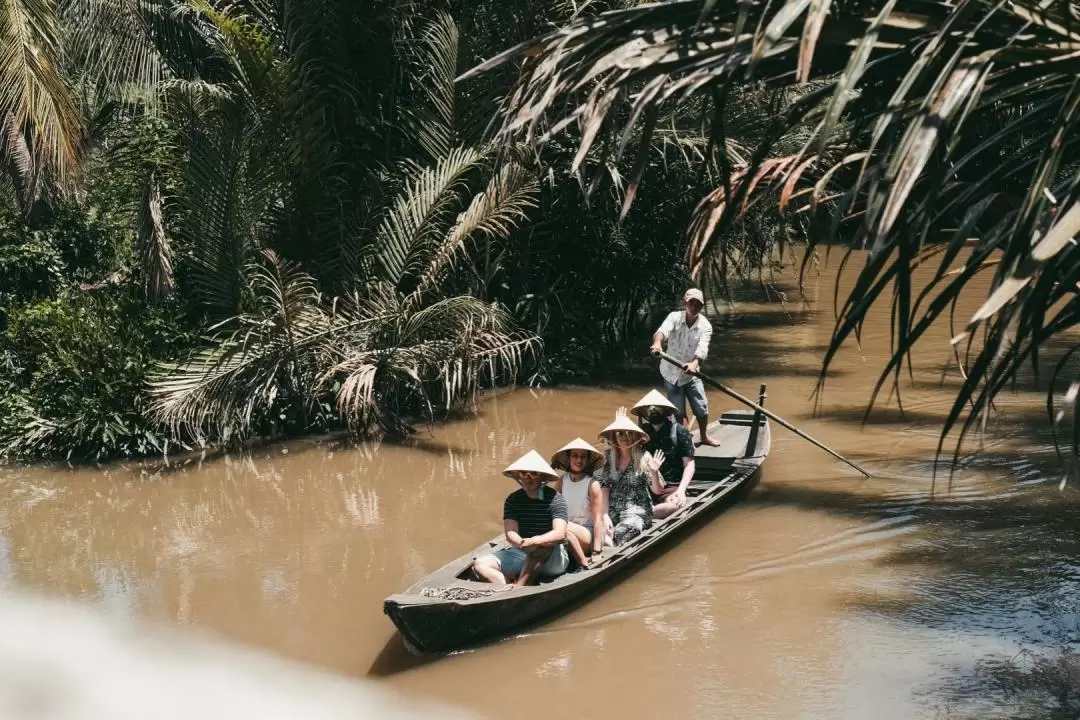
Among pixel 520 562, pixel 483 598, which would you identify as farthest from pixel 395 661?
pixel 520 562

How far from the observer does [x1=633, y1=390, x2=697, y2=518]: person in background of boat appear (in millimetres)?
10195

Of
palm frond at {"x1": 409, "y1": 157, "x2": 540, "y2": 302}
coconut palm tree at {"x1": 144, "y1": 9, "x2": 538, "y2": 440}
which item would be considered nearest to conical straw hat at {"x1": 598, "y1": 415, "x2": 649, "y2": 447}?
coconut palm tree at {"x1": 144, "y1": 9, "x2": 538, "y2": 440}

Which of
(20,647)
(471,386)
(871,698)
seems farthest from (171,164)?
(871,698)

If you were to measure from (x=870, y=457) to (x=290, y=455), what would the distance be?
19.9ft

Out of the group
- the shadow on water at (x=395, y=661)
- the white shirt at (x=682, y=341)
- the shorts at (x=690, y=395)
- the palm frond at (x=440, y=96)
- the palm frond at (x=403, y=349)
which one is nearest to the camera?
the shadow on water at (x=395, y=661)

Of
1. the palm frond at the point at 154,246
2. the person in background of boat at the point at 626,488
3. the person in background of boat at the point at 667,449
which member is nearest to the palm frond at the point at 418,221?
the palm frond at the point at 154,246

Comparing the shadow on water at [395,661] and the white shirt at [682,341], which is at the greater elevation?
the white shirt at [682,341]

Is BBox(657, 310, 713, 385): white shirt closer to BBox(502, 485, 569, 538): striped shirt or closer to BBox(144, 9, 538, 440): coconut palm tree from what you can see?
BBox(144, 9, 538, 440): coconut palm tree

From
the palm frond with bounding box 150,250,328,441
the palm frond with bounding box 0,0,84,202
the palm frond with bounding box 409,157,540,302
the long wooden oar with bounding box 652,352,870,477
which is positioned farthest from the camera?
the palm frond with bounding box 409,157,540,302

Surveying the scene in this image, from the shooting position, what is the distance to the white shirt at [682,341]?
11.9m

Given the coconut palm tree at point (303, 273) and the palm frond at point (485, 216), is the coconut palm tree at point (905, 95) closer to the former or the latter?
the coconut palm tree at point (303, 273)

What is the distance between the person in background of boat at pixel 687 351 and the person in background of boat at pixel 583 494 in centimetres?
276

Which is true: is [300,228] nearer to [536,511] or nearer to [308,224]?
[308,224]

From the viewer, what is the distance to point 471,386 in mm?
14773
